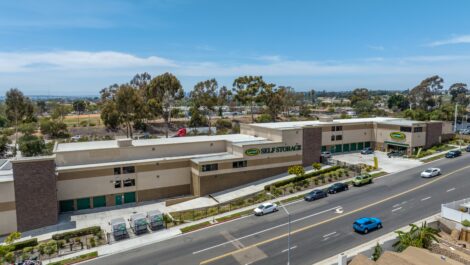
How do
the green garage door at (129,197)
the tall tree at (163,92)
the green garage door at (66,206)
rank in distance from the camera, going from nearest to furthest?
the green garage door at (66,206)
the green garage door at (129,197)
the tall tree at (163,92)

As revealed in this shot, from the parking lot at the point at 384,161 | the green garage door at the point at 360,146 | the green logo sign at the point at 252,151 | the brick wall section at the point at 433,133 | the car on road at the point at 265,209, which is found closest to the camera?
the car on road at the point at 265,209

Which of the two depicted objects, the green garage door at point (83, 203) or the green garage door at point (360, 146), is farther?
the green garage door at point (360, 146)

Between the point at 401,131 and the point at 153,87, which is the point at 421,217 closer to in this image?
the point at 401,131

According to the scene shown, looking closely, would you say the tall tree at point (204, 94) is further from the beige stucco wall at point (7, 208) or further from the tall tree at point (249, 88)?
the beige stucco wall at point (7, 208)

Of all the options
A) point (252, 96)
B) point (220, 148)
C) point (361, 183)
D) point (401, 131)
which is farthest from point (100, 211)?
point (252, 96)

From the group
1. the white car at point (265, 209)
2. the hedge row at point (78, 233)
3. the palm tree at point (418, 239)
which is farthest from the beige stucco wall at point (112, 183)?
the palm tree at point (418, 239)

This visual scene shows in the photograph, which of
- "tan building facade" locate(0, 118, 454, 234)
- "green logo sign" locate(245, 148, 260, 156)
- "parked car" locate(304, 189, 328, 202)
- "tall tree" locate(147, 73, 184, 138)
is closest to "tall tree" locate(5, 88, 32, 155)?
"tall tree" locate(147, 73, 184, 138)

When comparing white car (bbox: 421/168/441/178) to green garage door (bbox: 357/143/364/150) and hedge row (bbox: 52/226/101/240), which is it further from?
hedge row (bbox: 52/226/101/240)

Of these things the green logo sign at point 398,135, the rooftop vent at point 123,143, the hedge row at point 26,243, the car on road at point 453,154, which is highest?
the rooftop vent at point 123,143
